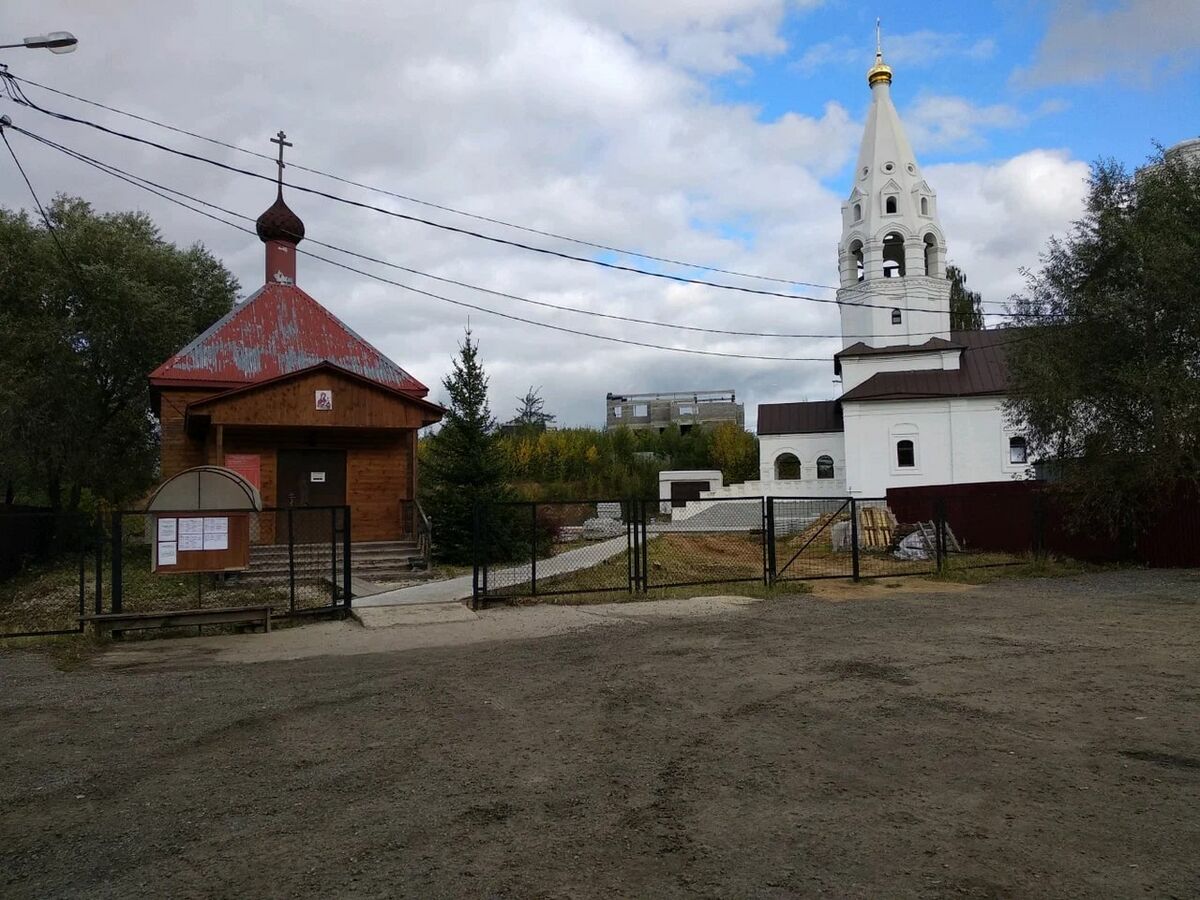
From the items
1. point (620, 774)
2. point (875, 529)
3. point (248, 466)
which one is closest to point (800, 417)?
point (875, 529)

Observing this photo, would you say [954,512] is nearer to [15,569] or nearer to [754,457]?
[15,569]

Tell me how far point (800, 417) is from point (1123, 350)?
28239 mm

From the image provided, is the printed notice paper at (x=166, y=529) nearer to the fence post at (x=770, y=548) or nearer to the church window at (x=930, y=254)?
the fence post at (x=770, y=548)

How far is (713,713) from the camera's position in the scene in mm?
6852

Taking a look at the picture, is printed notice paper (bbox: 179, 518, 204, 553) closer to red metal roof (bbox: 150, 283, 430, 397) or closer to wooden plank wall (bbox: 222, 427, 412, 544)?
wooden plank wall (bbox: 222, 427, 412, 544)

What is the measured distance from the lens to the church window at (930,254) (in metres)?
44.8

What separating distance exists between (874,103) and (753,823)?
4844cm

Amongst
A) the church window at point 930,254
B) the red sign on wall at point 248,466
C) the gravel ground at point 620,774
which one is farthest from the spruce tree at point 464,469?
the church window at point 930,254

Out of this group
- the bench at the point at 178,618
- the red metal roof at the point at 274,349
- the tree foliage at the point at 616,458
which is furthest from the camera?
the tree foliage at the point at 616,458

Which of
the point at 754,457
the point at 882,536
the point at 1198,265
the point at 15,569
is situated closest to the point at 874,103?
the point at 754,457

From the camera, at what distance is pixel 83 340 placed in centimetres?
2733

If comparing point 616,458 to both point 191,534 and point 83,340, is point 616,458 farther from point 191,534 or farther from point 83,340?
point 191,534

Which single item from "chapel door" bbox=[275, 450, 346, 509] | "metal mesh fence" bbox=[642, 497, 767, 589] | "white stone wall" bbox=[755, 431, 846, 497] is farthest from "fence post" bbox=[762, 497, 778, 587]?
"white stone wall" bbox=[755, 431, 846, 497]

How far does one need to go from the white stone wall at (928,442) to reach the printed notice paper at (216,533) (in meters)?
33.7
